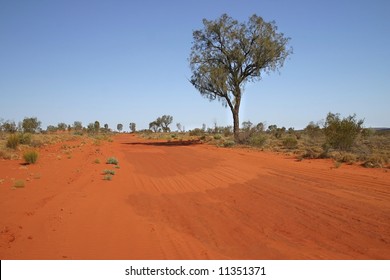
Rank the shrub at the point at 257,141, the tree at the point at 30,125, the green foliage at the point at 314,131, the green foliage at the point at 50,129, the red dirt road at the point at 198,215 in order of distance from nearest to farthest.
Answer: the red dirt road at the point at 198,215
the shrub at the point at 257,141
the green foliage at the point at 314,131
the tree at the point at 30,125
the green foliage at the point at 50,129

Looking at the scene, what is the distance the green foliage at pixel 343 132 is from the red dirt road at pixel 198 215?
8.62 metres

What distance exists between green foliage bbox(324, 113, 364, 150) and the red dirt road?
862 centimetres

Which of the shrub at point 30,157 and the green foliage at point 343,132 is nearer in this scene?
the shrub at point 30,157

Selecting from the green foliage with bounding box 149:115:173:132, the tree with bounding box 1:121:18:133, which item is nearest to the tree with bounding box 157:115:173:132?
the green foliage with bounding box 149:115:173:132

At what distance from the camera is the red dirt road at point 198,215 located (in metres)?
5.32

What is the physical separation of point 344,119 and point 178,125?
6267cm

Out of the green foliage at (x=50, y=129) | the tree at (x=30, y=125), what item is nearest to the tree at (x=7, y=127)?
the tree at (x=30, y=125)

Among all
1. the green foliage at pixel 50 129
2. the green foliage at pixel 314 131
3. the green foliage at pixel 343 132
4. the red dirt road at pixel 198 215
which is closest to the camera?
the red dirt road at pixel 198 215

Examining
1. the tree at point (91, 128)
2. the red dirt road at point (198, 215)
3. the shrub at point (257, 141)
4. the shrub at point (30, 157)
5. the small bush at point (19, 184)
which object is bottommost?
the red dirt road at point (198, 215)

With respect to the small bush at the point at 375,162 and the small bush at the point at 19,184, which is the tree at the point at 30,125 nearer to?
the small bush at the point at 19,184

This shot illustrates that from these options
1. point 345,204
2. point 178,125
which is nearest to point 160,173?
point 345,204

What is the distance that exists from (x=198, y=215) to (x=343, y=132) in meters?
16.7

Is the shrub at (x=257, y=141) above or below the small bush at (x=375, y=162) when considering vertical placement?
above

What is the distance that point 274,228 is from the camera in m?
6.46
